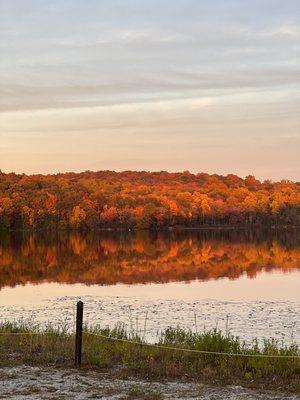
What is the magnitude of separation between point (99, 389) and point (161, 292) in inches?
867

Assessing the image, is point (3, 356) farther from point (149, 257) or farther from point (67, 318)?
point (149, 257)

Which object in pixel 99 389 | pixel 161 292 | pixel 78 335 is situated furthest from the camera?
pixel 161 292

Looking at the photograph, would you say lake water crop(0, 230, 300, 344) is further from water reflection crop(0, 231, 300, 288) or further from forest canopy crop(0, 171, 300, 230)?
forest canopy crop(0, 171, 300, 230)

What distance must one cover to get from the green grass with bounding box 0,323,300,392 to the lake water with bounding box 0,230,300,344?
4850mm

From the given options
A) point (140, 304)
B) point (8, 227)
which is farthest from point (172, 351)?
point (8, 227)

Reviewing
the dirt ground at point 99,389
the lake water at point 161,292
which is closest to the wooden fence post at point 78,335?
the dirt ground at point 99,389

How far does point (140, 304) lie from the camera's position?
90.9ft

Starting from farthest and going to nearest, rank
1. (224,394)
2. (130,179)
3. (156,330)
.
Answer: (130,179)
(156,330)
(224,394)

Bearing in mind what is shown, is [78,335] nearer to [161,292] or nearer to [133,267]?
[161,292]

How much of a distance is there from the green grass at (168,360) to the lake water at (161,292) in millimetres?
4850

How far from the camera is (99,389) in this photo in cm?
1078

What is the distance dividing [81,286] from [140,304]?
878 centimetres

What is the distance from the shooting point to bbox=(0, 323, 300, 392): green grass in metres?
11.9

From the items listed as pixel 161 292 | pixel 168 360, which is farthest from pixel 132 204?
pixel 168 360
